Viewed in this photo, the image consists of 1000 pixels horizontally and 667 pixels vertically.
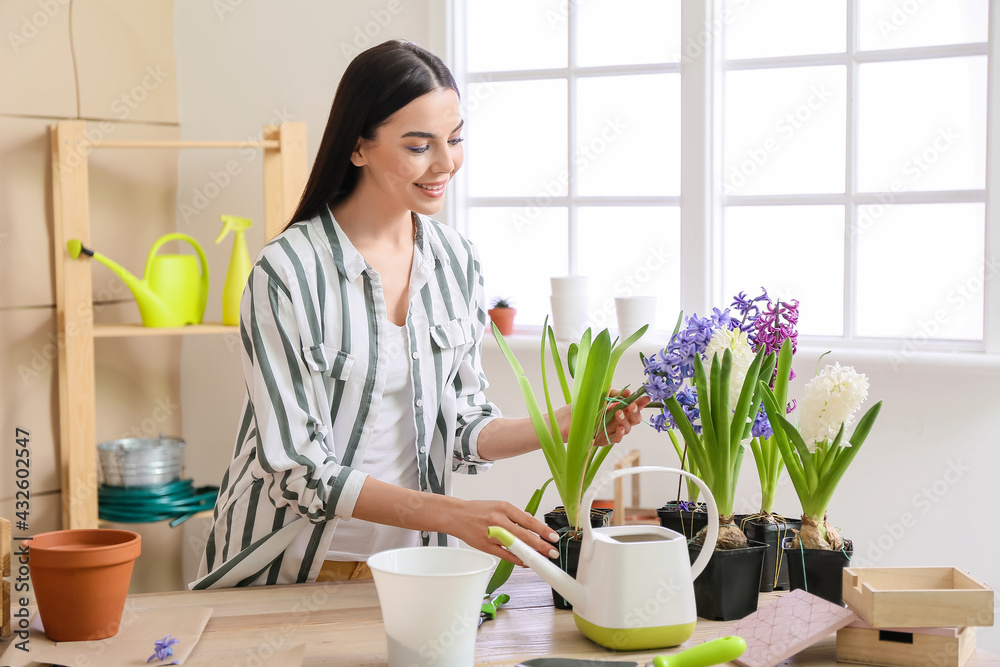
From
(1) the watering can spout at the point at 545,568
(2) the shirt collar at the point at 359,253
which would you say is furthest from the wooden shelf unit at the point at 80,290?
(1) the watering can spout at the point at 545,568

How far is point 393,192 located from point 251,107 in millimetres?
1638

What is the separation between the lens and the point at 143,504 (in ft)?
8.59

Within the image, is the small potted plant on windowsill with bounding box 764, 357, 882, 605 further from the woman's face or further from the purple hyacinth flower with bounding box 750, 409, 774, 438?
the woman's face

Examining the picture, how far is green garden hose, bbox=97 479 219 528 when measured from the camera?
2.61 m

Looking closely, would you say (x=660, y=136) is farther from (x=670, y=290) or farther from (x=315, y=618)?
(x=315, y=618)

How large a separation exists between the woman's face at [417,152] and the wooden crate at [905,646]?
87 centimetres

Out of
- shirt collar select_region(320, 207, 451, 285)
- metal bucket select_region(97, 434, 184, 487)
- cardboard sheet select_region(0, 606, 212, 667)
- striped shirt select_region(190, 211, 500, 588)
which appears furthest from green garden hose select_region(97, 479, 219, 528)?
cardboard sheet select_region(0, 606, 212, 667)

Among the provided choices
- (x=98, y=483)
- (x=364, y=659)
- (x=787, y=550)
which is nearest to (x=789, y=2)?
(x=787, y=550)

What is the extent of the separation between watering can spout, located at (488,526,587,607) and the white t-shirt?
1.67ft

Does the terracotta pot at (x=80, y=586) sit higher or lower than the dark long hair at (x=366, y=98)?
lower

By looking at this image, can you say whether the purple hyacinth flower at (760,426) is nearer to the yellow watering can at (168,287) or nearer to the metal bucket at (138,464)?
the yellow watering can at (168,287)

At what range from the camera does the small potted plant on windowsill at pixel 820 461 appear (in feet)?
3.79

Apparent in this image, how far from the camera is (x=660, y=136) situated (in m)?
2.70

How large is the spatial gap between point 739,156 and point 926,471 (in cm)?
101
